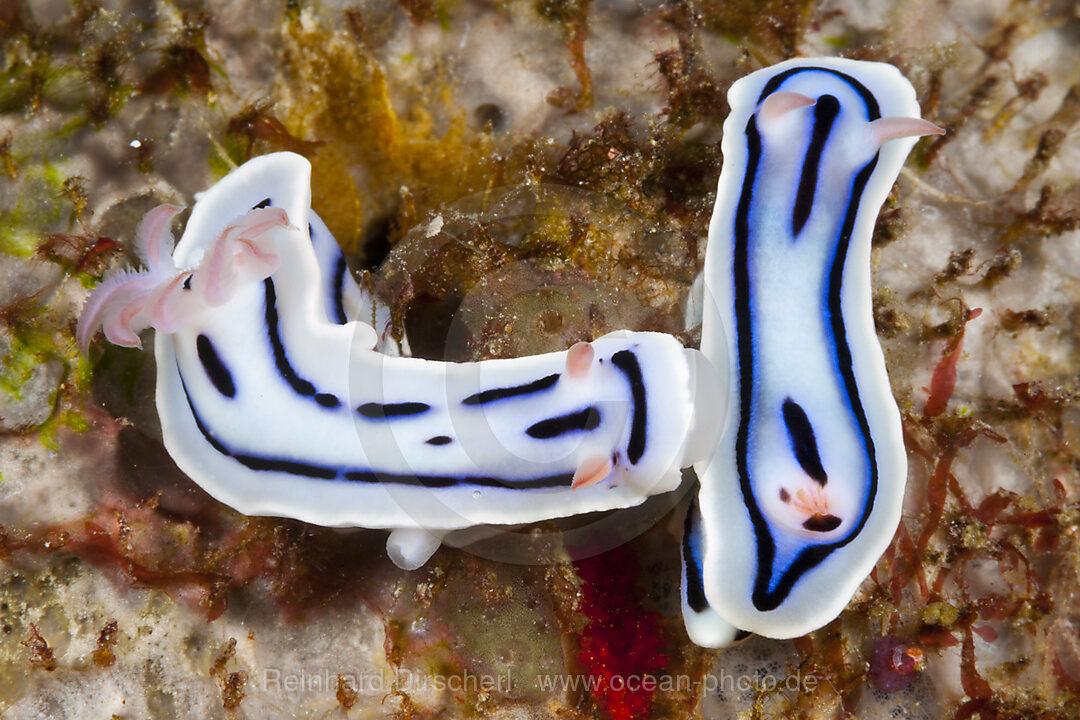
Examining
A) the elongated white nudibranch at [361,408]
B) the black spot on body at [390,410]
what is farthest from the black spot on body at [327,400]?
the black spot on body at [390,410]

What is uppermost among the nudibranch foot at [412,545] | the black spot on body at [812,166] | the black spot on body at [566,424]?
the black spot on body at [812,166]

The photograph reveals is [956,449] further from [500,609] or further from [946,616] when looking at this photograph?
[500,609]

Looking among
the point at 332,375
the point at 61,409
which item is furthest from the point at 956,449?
the point at 61,409

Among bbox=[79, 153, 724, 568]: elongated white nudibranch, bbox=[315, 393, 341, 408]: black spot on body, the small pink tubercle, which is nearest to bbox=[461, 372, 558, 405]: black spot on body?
bbox=[79, 153, 724, 568]: elongated white nudibranch

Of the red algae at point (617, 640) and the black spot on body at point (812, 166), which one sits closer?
the black spot on body at point (812, 166)

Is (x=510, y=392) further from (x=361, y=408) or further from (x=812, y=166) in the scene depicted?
(x=812, y=166)

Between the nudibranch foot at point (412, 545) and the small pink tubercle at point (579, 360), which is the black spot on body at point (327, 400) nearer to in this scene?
the nudibranch foot at point (412, 545)
